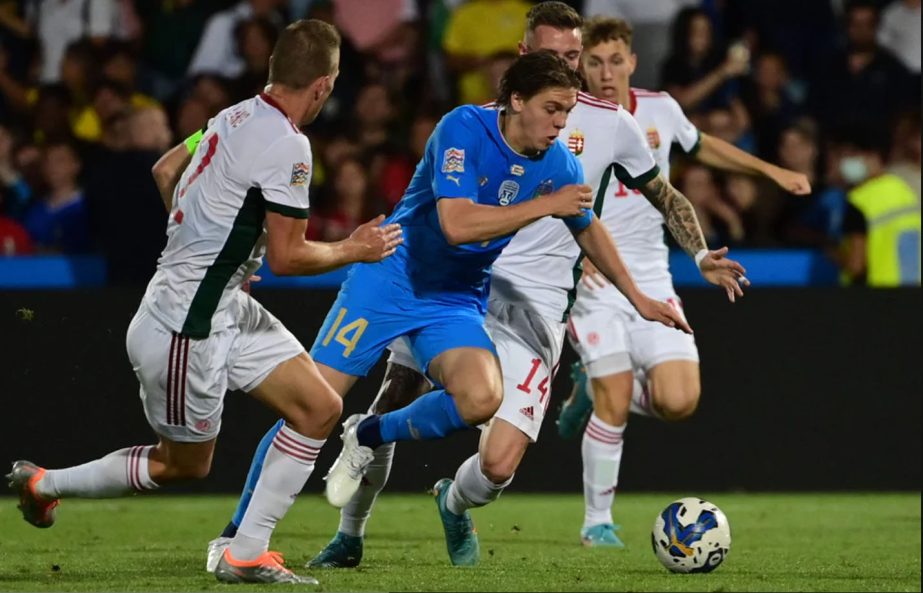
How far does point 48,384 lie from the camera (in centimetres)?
1040

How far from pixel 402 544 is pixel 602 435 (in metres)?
1.26

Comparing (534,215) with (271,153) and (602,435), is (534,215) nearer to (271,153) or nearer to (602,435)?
(271,153)

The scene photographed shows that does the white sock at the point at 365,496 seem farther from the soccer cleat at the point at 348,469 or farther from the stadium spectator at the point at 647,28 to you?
the stadium spectator at the point at 647,28

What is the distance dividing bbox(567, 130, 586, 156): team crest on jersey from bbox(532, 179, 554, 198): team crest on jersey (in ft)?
2.32

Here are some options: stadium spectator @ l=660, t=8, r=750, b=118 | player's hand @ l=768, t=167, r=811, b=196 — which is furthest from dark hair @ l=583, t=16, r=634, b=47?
stadium spectator @ l=660, t=8, r=750, b=118

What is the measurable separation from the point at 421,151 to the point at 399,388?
466cm

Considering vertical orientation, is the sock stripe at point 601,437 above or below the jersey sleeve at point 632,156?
below

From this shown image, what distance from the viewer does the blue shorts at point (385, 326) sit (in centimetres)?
700

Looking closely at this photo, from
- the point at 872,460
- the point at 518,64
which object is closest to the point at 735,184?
the point at 872,460

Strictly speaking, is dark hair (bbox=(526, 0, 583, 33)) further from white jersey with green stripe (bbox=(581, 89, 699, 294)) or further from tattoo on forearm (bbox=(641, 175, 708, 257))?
white jersey with green stripe (bbox=(581, 89, 699, 294))

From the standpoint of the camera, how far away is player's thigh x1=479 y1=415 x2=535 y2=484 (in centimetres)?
708

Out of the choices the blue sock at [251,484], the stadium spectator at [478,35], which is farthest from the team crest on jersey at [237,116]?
the stadium spectator at [478,35]

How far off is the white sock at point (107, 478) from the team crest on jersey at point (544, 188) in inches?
74.0

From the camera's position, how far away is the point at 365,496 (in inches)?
287
